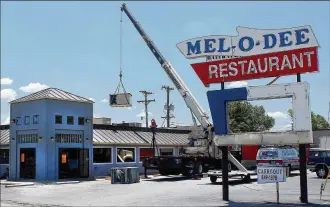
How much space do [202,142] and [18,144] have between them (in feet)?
39.6

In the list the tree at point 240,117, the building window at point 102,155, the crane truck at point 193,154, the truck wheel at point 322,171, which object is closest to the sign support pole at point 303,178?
the crane truck at point 193,154

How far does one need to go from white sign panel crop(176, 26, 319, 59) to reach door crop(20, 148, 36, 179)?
1553cm

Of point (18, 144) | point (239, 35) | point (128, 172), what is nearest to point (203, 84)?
point (239, 35)

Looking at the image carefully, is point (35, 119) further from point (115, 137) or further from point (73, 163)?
point (115, 137)

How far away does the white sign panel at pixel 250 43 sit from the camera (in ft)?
49.8

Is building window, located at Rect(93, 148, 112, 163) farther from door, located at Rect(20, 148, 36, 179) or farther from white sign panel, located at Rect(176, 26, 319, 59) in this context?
white sign panel, located at Rect(176, 26, 319, 59)

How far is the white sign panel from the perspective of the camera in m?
15.2

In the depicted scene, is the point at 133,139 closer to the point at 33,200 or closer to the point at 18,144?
the point at 18,144

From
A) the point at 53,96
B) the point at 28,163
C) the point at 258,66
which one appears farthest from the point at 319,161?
the point at 28,163

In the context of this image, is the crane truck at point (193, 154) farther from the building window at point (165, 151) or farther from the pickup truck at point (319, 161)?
the building window at point (165, 151)

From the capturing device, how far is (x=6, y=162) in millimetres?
32156

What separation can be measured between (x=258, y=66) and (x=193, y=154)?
50.6ft

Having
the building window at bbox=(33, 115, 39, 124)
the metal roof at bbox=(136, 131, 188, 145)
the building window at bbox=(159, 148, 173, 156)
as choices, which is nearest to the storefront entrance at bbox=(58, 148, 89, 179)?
the building window at bbox=(33, 115, 39, 124)

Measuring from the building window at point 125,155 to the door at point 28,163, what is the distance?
22.4 ft
